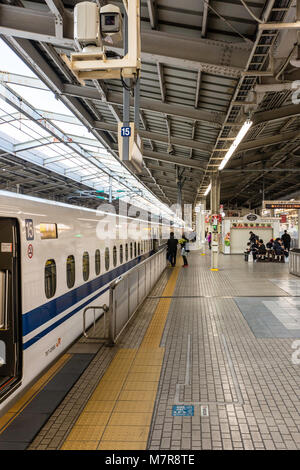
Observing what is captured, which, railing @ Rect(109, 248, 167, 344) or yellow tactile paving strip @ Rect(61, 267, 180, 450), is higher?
railing @ Rect(109, 248, 167, 344)

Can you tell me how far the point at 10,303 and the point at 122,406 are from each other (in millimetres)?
1653

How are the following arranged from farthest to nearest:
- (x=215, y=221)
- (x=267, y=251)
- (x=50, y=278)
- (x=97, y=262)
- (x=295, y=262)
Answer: (x=267, y=251) → (x=215, y=221) → (x=295, y=262) → (x=97, y=262) → (x=50, y=278)

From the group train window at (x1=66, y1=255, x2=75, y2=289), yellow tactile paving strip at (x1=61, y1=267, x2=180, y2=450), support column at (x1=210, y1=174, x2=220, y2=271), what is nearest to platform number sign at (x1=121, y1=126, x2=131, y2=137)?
train window at (x1=66, y1=255, x2=75, y2=289)

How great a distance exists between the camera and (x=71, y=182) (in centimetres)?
2592

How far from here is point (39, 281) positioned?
479 centimetres

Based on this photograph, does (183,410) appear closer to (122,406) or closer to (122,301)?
(122,406)

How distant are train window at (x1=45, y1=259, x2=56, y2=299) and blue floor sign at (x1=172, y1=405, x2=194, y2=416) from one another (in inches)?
84.2

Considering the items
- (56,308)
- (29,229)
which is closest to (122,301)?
(56,308)

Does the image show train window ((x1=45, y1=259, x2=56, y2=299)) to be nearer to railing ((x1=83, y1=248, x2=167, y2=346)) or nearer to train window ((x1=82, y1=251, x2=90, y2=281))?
railing ((x1=83, y1=248, x2=167, y2=346))

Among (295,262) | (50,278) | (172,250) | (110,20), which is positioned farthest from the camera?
(172,250)

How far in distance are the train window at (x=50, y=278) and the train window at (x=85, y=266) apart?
163 centimetres

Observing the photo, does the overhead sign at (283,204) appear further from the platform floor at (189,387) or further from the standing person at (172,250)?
the platform floor at (189,387)

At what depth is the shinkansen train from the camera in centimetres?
417

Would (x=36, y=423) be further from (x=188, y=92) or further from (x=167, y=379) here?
(x=188, y=92)
